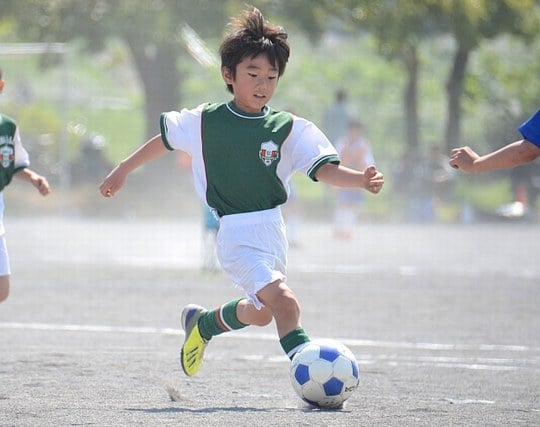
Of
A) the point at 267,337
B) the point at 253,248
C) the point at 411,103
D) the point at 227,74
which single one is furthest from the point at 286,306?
the point at 411,103

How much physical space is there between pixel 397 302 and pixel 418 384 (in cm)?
515

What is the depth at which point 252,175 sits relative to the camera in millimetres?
7102

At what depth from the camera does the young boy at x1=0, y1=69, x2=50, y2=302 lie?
855cm

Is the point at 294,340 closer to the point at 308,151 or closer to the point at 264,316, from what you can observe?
the point at 264,316

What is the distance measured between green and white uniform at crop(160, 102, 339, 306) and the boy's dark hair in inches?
10.1

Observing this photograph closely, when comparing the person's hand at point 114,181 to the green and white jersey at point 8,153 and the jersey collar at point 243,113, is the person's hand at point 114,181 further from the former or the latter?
the green and white jersey at point 8,153

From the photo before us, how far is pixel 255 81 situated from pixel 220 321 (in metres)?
1.30

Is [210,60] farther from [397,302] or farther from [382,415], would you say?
[382,415]

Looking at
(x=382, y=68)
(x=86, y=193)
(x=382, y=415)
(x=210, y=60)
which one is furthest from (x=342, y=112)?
(x=382, y=415)

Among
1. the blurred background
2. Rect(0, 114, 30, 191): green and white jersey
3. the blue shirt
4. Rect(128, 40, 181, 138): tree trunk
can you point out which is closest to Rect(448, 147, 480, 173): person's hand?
the blue shirt

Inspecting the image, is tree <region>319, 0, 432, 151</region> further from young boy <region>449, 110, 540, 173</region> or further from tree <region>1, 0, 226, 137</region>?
young boy <region>449, 110, 540, 173</region>

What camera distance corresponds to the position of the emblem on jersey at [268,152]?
711cm

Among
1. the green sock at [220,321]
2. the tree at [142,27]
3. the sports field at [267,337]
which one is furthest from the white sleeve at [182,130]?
the tree at [142,27]

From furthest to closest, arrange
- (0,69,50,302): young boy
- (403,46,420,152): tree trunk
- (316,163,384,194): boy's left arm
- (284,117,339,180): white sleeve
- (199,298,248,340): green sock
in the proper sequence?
(403,46,420,152): tree trunk
(0,69,50,302): young boy
(199,298,248,340): green sock
(284,117,339,180): white sleeve
(316,163,384,194): boy's left arm
